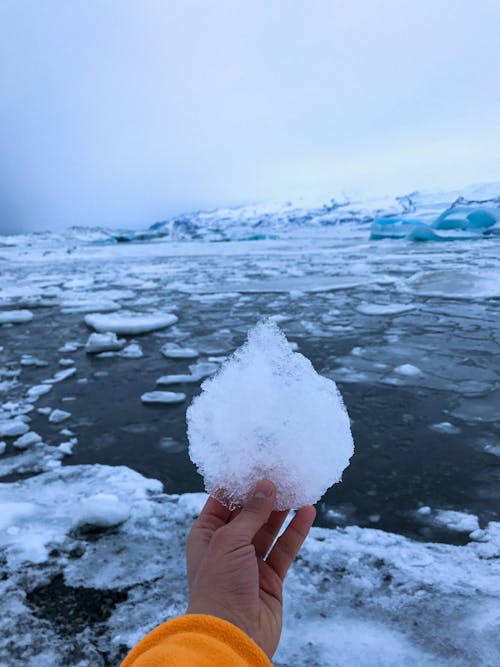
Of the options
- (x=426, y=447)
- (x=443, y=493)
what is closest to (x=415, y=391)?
(x=426, y=447)

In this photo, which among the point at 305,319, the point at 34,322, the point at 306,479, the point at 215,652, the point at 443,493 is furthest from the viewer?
the point at 34,322

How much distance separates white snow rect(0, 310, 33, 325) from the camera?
5918 mm

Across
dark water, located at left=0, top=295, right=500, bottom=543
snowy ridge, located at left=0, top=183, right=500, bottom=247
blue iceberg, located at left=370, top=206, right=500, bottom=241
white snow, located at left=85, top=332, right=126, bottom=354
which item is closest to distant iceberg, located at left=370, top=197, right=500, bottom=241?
blue iceberg, located at left=370, top=206, right=500, bottom=241

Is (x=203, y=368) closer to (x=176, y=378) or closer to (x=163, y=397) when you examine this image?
(x=176, y=378)

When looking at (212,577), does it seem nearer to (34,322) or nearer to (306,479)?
(306,479)

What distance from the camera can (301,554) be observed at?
165cm

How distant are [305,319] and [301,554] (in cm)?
Result: 387

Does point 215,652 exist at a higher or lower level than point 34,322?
higher

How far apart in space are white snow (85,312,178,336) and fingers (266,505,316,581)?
4.22m

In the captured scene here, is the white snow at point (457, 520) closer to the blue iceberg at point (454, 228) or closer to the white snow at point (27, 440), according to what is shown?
the white snow at point (27, 440)

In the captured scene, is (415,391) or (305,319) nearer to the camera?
(415,391)

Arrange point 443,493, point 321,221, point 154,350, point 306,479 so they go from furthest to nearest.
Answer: point 321,221 < point 154,350 < point 443,493 < point 306,479

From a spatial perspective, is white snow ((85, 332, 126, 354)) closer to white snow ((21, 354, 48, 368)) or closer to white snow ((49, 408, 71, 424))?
white snow ((21, 354, 48, 368))

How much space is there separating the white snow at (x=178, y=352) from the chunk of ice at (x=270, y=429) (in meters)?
2.94
